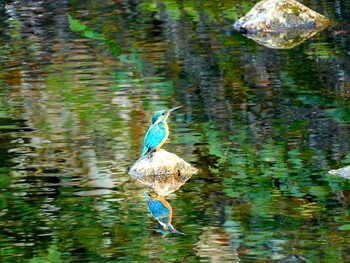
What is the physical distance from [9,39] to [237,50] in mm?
2557

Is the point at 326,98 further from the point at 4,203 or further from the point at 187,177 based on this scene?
the point at 4,203

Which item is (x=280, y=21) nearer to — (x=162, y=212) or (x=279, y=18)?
(x=279, y=18)

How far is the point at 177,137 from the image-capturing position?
7.61 meters

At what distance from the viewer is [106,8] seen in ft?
44.7

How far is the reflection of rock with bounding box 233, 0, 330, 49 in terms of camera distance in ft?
38.4

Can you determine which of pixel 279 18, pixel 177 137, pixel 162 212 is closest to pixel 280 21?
pixel 279 18

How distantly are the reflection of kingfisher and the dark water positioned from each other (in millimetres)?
44

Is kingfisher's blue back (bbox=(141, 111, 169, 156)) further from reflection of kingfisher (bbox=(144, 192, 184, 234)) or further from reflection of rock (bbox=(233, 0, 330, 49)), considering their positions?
reflection of rock (bbox=(233, 0, 330, 49))

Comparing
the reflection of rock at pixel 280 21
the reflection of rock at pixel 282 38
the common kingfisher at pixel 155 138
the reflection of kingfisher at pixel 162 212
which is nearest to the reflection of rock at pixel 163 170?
the common kingfisher at pixel 155 138

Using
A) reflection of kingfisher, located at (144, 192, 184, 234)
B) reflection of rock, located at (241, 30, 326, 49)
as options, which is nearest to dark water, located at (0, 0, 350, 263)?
reflection of kingfisher, located at (144, 192, 184, 234)

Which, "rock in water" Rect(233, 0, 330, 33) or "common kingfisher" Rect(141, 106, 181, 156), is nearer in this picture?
"common kingfisher" Rect(141, 106, 181, 156)

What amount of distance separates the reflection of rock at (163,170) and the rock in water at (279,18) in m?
5.23

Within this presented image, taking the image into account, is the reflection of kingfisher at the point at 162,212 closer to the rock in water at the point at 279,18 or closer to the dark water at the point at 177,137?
the dark water at the point at 177,137

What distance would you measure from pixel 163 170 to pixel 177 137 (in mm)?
877
